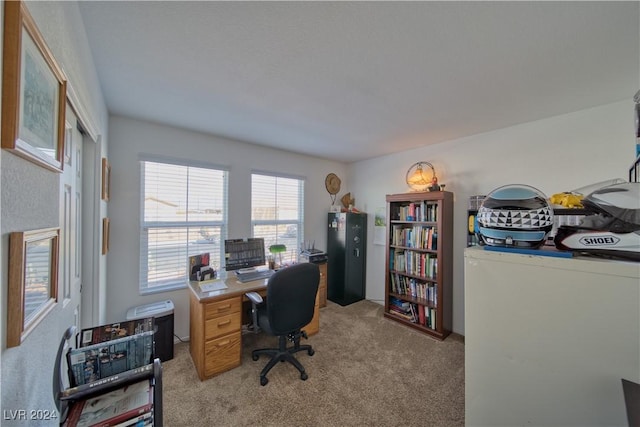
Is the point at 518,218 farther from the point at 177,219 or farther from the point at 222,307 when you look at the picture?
the point at 177,219

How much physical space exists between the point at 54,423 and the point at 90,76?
1.77 m

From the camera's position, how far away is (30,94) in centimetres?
63

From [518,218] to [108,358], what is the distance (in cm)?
176

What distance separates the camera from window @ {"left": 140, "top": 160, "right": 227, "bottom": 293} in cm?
246

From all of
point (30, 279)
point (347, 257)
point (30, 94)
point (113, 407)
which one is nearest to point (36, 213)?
point (30, 279)

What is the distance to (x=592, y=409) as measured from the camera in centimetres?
78

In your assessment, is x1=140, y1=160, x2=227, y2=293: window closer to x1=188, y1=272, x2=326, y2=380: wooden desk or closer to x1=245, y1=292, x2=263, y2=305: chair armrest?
x1=188, y1=272, x2=326, y2=380: wooden desk

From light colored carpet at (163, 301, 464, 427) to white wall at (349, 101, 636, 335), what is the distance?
3.13ft

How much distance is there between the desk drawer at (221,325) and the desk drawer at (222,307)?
34 millimetres

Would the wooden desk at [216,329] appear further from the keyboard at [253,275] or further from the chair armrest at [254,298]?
the keyboard at [253,275]

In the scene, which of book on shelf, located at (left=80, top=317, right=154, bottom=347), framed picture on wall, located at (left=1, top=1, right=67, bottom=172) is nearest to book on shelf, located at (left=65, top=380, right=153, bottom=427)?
book on shelf, located at (left=80, top=317, right=154, bottom=347)

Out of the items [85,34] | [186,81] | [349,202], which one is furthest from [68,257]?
[349,202]

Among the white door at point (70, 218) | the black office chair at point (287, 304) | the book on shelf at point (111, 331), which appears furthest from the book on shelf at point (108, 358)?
the black office chair at point (287, 304)

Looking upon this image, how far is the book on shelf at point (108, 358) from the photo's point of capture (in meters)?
0.82
